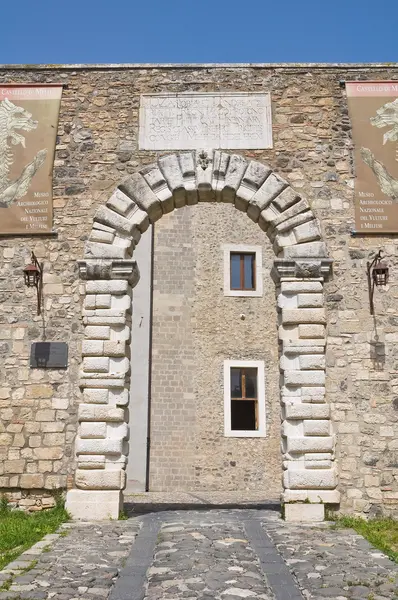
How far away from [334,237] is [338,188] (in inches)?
29.4

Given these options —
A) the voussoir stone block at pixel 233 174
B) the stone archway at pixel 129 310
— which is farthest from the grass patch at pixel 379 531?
the voussoir stone block at pixel 233 174

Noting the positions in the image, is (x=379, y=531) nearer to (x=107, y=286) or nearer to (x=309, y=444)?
(x=309, y=444)

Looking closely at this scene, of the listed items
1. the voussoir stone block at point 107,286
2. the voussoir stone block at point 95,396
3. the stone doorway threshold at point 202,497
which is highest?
the voussoir stone block at point 107,286

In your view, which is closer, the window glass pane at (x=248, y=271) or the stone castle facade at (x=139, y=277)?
the stone castle facade at (x=139, y=277)

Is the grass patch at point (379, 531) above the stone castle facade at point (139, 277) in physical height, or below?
below

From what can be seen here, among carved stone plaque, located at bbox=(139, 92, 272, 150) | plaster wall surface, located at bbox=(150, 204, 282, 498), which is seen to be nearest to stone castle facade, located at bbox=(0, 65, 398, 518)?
carved stone plaque, located at bbox=(139, 92, 272, 150)

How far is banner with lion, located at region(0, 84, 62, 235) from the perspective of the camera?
862 cm

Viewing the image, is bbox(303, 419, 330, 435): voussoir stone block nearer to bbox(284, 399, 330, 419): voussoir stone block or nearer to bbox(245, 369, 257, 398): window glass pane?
bbox(284, 399, 330, 419): voussoir stone block

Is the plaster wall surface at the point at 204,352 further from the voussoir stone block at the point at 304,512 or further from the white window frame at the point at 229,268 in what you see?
the voussoir stone block at the point at 304,512

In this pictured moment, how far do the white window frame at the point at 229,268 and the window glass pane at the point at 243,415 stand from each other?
278cm

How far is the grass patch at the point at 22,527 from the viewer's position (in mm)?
5439

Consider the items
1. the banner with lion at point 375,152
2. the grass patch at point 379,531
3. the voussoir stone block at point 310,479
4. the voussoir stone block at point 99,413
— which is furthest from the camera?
the banner with lion at point 375,152

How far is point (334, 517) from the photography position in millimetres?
7324

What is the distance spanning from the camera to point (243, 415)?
591 inches
